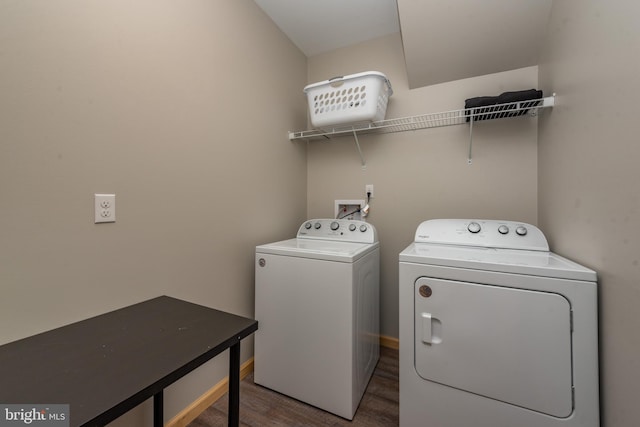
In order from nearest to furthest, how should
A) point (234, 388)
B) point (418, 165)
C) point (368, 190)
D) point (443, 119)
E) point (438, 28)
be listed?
point (234, 388) → point (438, 28) → point (443, 119) → point (418, 165) → point (368, 190)

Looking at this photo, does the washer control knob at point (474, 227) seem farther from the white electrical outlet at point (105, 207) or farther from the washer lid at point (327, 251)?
the white electrical outlet at point (105, 207)

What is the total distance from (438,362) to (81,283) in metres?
1.49

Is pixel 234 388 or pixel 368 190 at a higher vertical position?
pixel 368 190

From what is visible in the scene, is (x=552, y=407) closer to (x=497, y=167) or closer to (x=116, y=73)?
(x=497, y=167)

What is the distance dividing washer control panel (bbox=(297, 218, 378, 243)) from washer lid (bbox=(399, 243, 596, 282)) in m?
0.52

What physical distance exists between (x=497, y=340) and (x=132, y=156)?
→ 172cm

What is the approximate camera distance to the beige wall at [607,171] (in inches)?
31.0

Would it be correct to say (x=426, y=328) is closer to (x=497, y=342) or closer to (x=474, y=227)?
(x=497, y=342)

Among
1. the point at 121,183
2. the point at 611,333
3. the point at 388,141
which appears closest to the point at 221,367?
the point at 121,183

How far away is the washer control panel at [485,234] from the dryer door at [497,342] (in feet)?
1.61

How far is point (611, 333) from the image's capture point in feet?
2.92

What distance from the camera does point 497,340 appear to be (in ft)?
3.53

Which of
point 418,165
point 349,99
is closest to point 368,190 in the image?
point 418,165

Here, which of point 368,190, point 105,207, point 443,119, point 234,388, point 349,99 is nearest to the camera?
point 234,388
